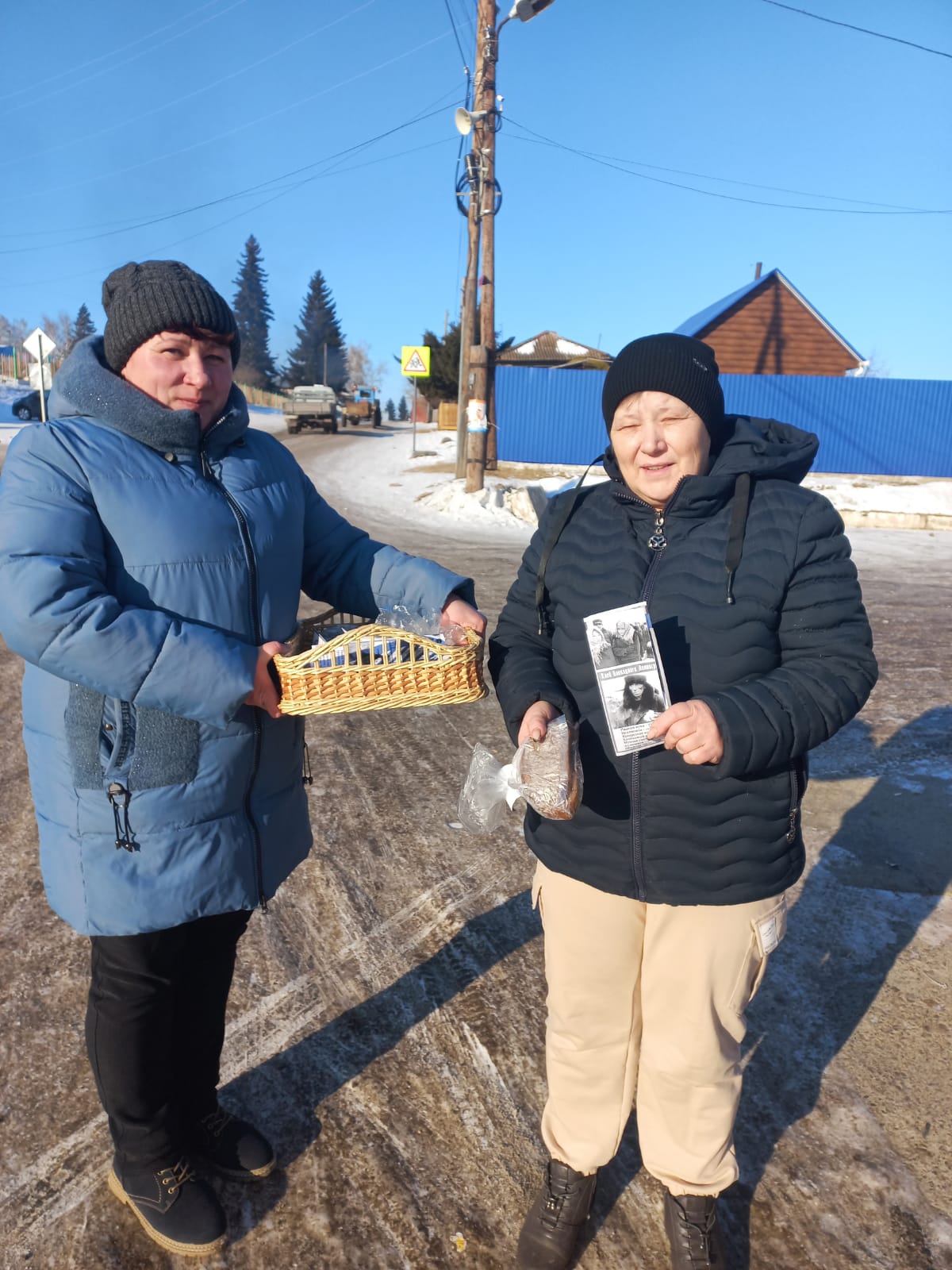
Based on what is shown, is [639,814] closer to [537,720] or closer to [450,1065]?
[537,720]

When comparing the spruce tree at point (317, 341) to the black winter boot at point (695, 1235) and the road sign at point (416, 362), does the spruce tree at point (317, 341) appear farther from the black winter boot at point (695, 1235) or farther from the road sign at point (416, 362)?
the black winter boot at point (695, 1235)

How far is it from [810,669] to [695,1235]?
49.8 inches

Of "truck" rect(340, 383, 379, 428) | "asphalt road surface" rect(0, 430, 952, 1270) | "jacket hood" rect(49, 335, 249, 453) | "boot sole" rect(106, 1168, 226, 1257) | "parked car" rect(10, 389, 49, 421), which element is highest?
"jacket hood" rect(49, 335, 249, 453)

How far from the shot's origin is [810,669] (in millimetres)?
1760

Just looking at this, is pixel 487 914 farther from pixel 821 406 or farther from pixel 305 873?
pixel 821 406

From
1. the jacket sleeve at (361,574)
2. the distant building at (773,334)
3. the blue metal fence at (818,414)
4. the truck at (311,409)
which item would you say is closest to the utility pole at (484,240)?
the blue metal fence at (818,414)

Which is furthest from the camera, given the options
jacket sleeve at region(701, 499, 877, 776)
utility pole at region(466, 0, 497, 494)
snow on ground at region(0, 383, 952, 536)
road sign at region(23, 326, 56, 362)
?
road sign at region(23, 326, 56, 362)

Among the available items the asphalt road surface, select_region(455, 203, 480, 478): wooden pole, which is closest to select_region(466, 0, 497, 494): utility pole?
select_region(455, 203, 480, 478): wooden pole

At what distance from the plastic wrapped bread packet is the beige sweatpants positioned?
29 centimetres

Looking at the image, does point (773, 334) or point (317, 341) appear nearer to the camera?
point (773, 334)

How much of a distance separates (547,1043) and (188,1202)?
0.89m

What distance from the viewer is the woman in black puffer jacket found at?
1.78 m

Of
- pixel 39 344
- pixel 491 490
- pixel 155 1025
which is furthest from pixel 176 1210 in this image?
pixel 39 344

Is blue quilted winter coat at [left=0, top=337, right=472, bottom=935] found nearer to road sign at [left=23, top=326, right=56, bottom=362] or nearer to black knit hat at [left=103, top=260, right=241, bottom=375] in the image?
black knit hat at [left=103, top=260, right=241, bottom=375]
